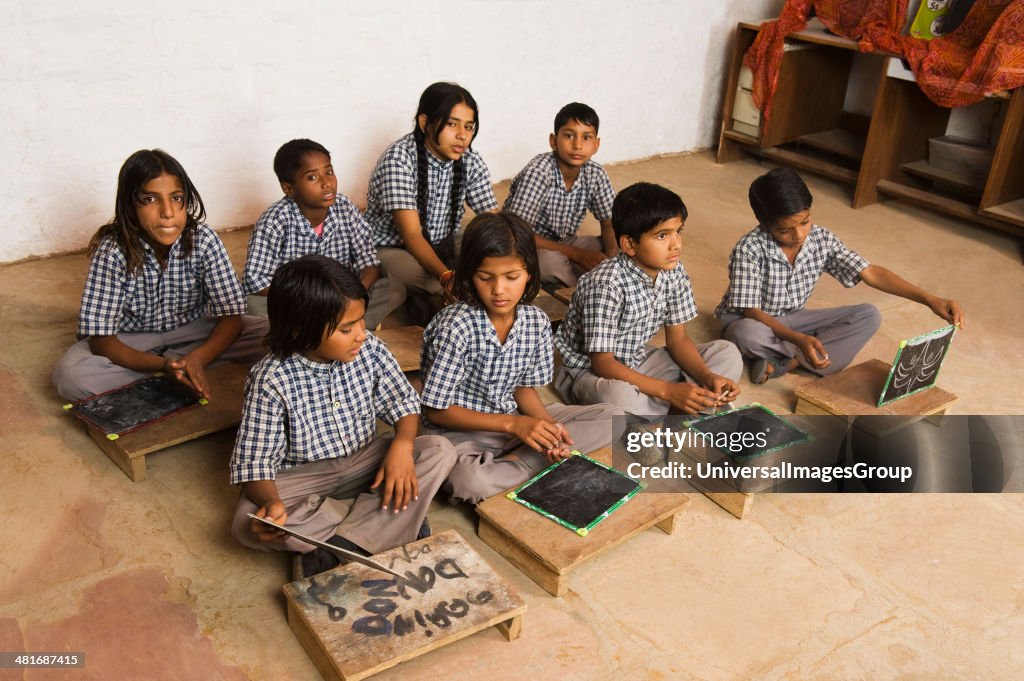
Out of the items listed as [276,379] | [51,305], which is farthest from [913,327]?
[51,305]

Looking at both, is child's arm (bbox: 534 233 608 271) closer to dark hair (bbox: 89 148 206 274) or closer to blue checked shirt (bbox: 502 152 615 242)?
blue checked shirt (bbox: 502 152 615 242)

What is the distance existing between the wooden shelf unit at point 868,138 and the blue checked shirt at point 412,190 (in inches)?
101

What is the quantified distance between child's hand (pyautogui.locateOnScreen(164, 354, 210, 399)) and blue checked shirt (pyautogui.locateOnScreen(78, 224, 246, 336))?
0.72ft

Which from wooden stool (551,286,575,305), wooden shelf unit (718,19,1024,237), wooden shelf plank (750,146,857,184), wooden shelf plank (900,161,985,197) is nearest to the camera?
wooden stool (551,286,575,305)

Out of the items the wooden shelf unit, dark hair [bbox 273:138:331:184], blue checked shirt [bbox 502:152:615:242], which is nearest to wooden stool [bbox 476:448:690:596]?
dark hair [bbox 273:138:331:184]

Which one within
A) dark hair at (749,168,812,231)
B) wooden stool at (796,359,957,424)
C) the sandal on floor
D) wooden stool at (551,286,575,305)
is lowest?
the sandal on floor

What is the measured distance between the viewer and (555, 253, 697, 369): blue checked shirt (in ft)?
9.21

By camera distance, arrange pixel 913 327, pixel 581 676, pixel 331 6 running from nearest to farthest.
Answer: pixel 581 676
pixel 913 327
pixel 331 6

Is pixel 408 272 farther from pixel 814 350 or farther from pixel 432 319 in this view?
pixel 814 350

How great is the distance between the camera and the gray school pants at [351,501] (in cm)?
216

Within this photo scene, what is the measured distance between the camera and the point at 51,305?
351 cm

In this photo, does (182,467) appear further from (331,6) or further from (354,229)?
(331,6)

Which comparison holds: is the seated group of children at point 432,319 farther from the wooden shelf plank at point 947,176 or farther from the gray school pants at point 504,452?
the wooden shelf plank at point 947,176

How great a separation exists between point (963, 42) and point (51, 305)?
454cm
